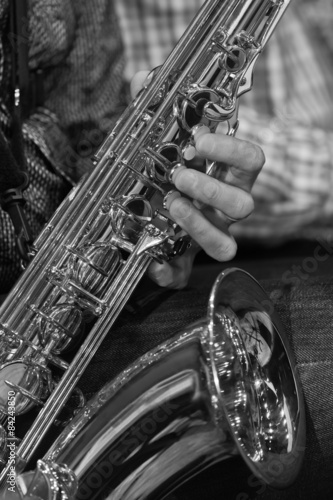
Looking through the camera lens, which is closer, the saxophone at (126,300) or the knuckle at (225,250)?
the saxophone at (126,300)

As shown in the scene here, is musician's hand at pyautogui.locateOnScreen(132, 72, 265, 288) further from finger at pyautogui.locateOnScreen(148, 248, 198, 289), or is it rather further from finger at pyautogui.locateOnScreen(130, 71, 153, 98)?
finger at pyautogui.locateOnScreen(130, 71, 153, 98)

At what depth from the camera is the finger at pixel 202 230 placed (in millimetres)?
752

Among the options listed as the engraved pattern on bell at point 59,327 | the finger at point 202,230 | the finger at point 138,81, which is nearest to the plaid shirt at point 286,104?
the finger at point 138,81

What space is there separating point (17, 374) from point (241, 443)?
0.24 meters

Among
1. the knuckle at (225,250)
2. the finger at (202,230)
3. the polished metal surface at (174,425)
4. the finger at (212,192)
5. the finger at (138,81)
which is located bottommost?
the polished metal surface at (174,425)

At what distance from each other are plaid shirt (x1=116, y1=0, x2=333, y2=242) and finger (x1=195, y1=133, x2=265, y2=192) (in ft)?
1.69

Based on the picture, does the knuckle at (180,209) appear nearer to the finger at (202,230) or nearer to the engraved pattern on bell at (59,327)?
the finger at (202,230)

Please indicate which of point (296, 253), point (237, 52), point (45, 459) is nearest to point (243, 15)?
point (237, 52)

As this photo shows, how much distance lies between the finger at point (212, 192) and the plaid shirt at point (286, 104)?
1.83 feet

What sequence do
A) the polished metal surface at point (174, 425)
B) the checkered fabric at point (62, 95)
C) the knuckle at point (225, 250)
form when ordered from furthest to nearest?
the checkered fabric at point (62, 95) → the knuckle at point (225, 250) → the polished metal surface at point (174, 425)

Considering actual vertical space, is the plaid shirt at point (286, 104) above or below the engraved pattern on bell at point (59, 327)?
above

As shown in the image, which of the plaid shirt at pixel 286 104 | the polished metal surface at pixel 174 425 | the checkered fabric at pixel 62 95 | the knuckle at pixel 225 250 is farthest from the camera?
the plaid shirt at pixel 286 104

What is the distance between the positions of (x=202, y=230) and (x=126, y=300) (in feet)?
0.37

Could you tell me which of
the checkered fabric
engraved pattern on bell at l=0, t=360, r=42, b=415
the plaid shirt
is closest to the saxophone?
engraved pattern on bell at l=0, t=360, r=42, b=415
